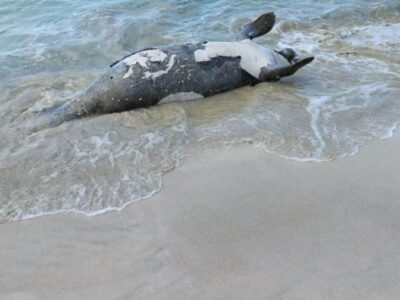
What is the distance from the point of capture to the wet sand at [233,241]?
282 centimetres

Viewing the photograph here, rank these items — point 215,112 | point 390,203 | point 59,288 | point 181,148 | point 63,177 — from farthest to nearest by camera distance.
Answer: point 215,112 → point 181,148 → point 63,177 → point 390,203 → point 59,288

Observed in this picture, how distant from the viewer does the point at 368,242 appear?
311 centimetres

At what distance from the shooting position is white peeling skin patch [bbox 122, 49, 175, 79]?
5.23 metres

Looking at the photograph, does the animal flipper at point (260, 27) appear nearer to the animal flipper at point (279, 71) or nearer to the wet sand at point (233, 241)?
the animal flipper at point (279, 71)

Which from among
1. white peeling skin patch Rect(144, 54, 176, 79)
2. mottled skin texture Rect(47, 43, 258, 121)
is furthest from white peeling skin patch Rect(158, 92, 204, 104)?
white peeling skin patch Rect(144, 54, 176, 79)

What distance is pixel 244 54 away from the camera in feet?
18.5

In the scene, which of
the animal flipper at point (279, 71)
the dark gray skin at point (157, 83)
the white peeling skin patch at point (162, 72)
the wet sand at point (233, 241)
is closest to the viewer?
the wet sand at point (233, 241)

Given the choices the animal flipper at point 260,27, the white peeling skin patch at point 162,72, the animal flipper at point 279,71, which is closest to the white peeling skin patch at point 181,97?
the white peeling skin patch at point 162,72

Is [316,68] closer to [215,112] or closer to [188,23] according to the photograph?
[215,112]

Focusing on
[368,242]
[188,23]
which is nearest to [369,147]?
[368,242]

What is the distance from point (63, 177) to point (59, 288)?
1269 millimetres

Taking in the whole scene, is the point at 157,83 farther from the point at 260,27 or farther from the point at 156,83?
the point at 260,27

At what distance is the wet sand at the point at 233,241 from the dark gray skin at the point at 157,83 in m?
1.45

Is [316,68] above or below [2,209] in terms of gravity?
below
